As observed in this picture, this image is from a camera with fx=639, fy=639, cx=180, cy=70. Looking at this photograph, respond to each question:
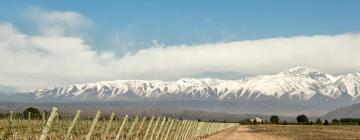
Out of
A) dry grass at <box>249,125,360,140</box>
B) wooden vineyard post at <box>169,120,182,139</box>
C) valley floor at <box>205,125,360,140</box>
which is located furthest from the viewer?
dry grass at <box>249,125,360,140</box>

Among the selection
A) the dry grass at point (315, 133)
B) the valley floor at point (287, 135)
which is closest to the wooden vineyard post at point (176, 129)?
the valley floor at point (287, 135)

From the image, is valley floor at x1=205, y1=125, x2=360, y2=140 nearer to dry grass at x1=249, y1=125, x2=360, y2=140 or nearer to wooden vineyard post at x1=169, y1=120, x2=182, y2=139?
dry grass at x1=249, y1=125, x2=360, y2=140

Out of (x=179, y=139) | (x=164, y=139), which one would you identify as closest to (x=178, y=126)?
(x=179, y=139)

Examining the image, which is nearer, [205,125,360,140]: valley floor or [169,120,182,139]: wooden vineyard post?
[169,120,182,139]: wooden vineyard post

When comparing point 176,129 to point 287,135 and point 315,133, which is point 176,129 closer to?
point 287,135

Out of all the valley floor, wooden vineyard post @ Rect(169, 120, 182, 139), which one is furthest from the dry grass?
wooden vineyard post @ Rect(169, 120, 182, 139)

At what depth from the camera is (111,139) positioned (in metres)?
42.6

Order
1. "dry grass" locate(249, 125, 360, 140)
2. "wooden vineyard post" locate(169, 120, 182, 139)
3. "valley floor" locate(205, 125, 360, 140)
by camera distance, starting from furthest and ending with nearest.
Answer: "dry grass" locate(249, 125, 360, 140) → "valley floor" locate(205, 125, 360, 140) → "wooden vineyard post" locate(169, 120, 182, 139)

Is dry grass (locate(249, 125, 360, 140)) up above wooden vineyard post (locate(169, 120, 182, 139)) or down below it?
below

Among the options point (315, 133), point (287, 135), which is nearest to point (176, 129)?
point (287, 135)

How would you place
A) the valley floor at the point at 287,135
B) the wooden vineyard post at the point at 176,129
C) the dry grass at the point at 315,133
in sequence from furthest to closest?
the dry grass at the point at 315,133 → the valley floor at the point at 287,135 → the wooden vineyard post at the point at 176,129

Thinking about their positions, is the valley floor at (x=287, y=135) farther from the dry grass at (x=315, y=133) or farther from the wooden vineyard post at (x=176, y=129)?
the wooden vineyard post at (x=176, y=129)

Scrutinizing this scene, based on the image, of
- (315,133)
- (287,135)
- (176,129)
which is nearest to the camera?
(176,129)

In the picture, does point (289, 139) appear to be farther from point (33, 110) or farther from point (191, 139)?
point (33, 110)
